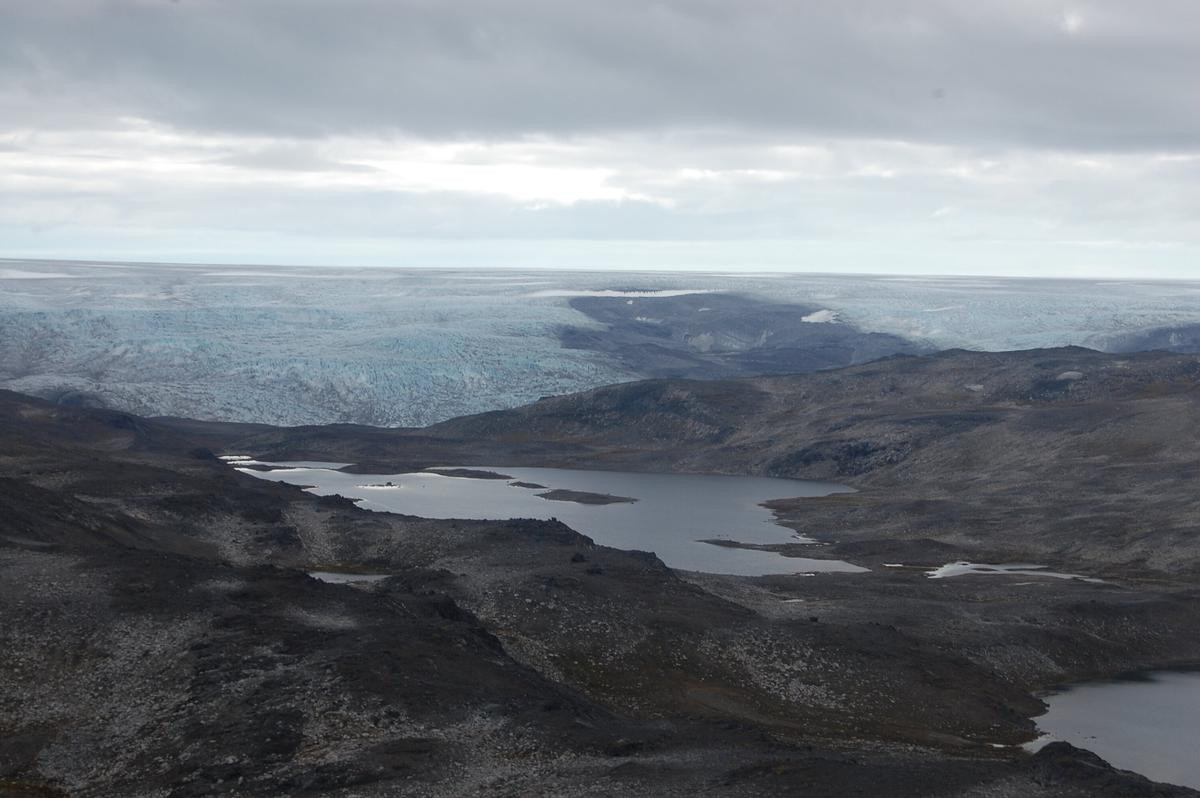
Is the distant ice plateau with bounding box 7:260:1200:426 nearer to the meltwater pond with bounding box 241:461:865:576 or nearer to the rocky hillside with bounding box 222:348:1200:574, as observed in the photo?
the rocky hillside with bounding box 222:348:1200:574

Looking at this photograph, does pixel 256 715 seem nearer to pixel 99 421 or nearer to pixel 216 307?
pixel 99 421

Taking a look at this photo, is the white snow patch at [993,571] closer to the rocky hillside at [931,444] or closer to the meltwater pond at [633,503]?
the rocky hillside at [931,444]

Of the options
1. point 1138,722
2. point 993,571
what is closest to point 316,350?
point 993,571

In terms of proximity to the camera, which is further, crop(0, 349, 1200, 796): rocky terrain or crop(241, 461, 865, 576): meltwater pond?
crop(241, 461, 865, 576): meltwater pond

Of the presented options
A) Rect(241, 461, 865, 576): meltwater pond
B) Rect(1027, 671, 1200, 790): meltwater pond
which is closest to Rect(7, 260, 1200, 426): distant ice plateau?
Rect(241, 461, 865, 576): meltwater pond

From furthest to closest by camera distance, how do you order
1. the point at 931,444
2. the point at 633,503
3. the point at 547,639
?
the point at 931,444 < the point at 633,503 < the point at 547,639

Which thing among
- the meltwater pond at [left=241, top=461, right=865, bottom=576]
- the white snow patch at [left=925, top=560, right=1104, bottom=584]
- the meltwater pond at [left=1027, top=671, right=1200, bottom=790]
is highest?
the meltwater pond at [left=1027, top=671, right=1200, bottom=790]

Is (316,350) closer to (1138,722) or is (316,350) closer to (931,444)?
(931,444)
